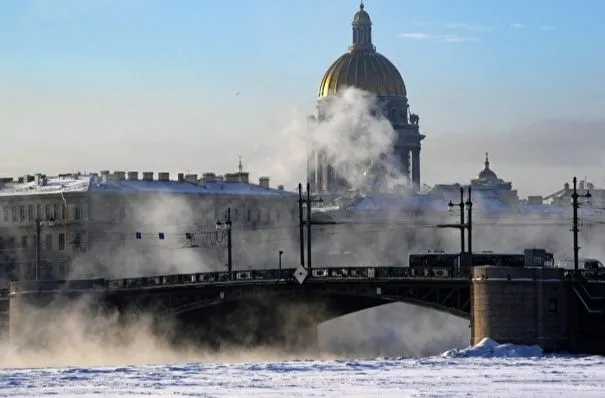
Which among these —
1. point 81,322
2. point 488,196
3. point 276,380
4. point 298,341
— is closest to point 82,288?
point 81,322

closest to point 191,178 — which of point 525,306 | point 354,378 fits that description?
point 525,306

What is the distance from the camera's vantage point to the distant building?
500ft

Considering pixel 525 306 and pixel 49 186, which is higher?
pixel 49 186

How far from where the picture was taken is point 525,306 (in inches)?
3748

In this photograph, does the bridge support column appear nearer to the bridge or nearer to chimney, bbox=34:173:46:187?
the bridge

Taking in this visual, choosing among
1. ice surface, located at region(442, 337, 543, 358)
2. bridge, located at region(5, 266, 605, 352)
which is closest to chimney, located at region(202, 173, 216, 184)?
bridge, located at region(5, 266, 605, 352)

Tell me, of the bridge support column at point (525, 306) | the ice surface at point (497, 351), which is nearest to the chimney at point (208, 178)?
the bridge support column at point (525, 306)

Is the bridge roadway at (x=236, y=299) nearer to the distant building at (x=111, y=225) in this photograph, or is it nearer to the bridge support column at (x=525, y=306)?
the bridge support column at (x=525, y=306)

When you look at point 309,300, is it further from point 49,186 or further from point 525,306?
point 49,186

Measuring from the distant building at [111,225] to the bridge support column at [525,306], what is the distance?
54.4m

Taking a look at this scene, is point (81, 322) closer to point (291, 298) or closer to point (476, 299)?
point (291, 298)

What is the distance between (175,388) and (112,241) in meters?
75.0

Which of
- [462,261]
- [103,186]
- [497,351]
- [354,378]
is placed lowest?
[354,378]

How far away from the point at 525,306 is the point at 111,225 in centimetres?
6329
